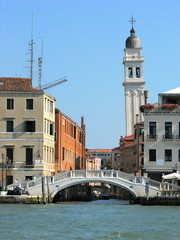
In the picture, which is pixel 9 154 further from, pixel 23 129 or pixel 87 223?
pixel 87 223

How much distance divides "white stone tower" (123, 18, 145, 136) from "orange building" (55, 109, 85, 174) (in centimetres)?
2210

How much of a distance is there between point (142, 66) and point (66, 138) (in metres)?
44.8

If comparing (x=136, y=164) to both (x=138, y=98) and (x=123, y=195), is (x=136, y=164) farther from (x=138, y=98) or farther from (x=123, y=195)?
(x=138, y=98)

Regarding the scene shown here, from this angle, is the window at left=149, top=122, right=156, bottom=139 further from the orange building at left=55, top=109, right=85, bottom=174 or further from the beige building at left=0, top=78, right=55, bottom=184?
the orange building at left=55, top=109, right=85, bottom=174

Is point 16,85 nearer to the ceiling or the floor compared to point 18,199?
nearer to the ceiling

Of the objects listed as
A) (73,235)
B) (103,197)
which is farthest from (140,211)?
(103,197)

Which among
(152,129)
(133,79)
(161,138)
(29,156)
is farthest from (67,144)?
(133,79)

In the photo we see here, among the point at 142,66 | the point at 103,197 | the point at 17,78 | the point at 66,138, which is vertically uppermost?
the point at 142,66

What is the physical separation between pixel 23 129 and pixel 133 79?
54.6m

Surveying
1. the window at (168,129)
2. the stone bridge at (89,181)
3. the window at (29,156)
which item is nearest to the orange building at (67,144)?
the window at (29,156)

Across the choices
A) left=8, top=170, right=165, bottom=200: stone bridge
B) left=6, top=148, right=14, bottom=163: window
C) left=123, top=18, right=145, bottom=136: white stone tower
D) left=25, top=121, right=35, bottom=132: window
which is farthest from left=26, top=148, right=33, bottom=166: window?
left=123, top=18, right=145, bottom=136: white stone tower

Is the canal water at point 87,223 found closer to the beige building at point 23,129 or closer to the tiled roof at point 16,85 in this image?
the beige building at point 23,129

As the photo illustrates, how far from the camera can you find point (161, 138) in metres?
58.7

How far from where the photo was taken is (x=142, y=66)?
114 m
